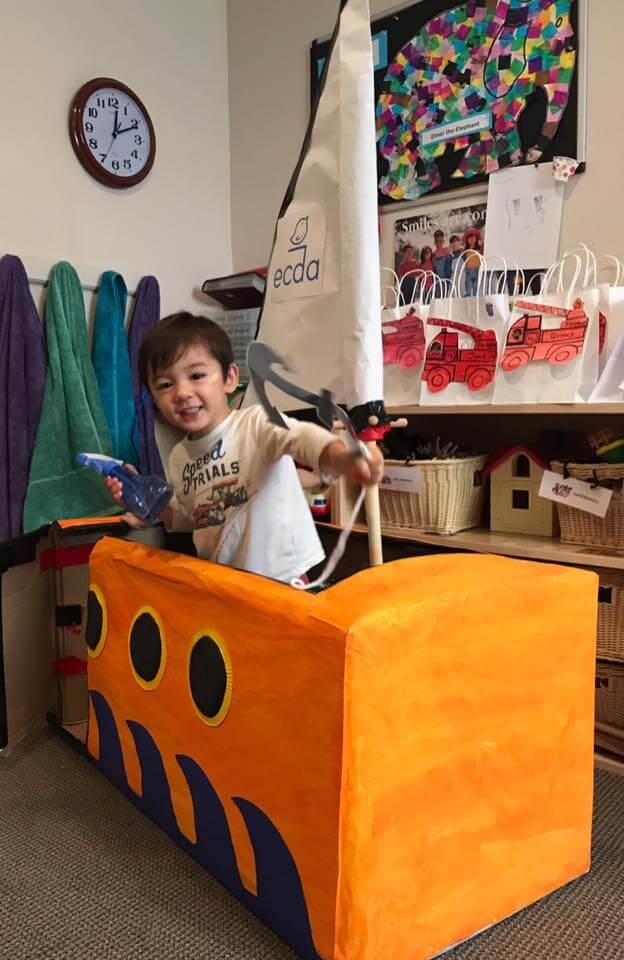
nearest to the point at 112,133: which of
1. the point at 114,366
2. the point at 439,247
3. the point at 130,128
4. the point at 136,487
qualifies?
the point at 130,128

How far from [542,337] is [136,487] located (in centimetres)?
89

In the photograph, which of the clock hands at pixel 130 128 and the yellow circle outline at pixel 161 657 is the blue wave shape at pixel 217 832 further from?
the clock hands at pixel 130 128

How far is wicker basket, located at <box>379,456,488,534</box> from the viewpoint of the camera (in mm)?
1698

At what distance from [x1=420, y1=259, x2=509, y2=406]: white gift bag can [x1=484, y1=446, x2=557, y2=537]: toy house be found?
167mm

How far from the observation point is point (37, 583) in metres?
1.61

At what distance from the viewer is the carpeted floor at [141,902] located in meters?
0.95

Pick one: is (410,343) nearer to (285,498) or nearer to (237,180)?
(285,498)

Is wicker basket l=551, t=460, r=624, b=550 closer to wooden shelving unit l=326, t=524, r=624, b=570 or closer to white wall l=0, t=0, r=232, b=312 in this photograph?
wooden shelving unit l=326, t=524, r=624, b=570

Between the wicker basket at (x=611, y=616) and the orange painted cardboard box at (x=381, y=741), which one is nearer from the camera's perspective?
the orange painted cardboard box at (x=381, y=741)

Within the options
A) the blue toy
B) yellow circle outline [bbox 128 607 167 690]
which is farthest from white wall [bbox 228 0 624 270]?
yellow circle outline [bbox 128 607 167 690]

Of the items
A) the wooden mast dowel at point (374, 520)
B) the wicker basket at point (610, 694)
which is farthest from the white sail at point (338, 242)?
the wicker basket at point (610, 694)

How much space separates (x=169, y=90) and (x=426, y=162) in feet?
2.93

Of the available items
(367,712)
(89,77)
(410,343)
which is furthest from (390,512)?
(89,77)

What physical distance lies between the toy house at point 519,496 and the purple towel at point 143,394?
0.94m
